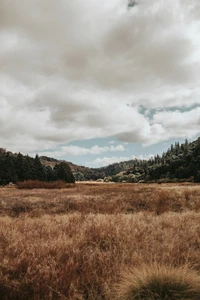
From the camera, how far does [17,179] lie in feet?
217

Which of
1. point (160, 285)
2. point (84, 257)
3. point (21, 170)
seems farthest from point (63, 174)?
point (160, 285)

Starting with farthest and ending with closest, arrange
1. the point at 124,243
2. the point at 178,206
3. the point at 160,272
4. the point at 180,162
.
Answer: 1. the point at 180,162
2. the point at 178,206
3. the point at 124,243
4. the point at 160,272

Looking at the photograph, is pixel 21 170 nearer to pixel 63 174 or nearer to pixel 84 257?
pixel 63 174

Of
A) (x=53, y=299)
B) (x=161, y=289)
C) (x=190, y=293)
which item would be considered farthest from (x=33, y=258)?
(x=190, y=293)

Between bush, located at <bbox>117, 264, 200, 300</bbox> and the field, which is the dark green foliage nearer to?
the field

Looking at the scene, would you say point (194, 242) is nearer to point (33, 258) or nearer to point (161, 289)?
point (161, 289)

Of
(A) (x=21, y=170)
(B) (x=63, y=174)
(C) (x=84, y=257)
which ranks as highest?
(A) (x=21, y=170)

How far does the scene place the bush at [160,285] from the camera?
316 cm

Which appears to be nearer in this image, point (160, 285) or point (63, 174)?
point (160, 285)

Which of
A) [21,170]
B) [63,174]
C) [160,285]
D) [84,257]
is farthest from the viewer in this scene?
[63,174]

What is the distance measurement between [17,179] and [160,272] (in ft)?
219

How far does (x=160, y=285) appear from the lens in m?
3.29

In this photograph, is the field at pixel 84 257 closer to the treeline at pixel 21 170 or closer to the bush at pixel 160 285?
the bush at pixel 160 285

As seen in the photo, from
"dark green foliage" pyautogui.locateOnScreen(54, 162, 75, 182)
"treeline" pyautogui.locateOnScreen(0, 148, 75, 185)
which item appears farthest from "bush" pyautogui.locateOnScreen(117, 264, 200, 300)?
"dark green foliage" pyautogui.locateOnScreen(54, 162, 75, 182)
